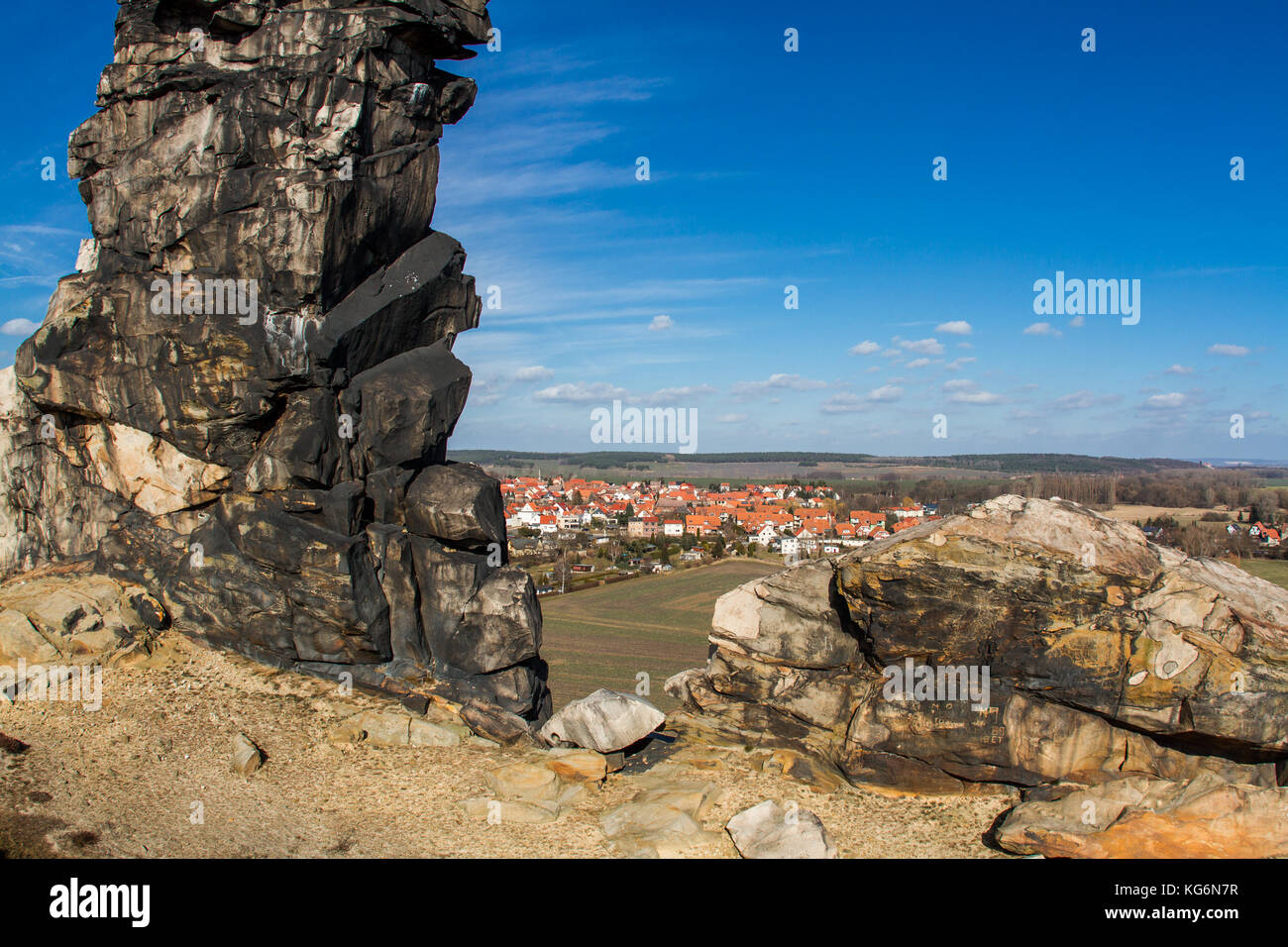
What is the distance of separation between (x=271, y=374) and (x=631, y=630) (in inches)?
1287

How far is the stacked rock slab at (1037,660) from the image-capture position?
14.1 meters

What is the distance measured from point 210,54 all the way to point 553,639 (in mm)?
31067

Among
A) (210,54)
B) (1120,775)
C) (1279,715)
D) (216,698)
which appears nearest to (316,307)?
(210,54)

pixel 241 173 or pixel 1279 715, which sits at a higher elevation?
pixel 241 173

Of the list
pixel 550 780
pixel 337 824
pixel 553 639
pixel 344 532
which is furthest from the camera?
pixel 553 639

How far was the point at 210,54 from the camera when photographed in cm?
1920

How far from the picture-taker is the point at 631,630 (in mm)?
48094

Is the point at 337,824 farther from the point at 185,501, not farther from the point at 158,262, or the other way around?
the point at 158,262

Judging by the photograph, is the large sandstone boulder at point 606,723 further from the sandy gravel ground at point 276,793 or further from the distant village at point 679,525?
the distant village at point 679,525

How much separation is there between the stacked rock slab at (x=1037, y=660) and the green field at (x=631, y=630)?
596 inches

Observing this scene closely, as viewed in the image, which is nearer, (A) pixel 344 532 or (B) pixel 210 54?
(A) pixel 344 532
